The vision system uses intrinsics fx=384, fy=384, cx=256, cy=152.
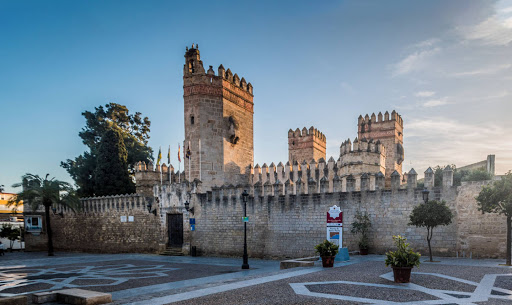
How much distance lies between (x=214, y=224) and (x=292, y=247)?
221 inches

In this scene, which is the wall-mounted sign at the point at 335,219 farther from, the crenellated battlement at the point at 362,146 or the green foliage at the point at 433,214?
the crenellated battlement at the point at 362,146

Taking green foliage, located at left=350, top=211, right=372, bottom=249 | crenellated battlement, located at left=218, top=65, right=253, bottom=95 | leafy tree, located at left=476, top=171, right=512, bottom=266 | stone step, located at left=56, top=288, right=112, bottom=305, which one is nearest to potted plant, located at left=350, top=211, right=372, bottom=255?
green foliage, located at left=350, top=211, right=372, bottom=249

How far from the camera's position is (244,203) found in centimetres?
1853

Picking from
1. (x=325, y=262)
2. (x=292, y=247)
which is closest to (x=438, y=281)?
(x=325, y=262)

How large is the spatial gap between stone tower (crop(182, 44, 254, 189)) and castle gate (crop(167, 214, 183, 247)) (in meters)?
3.23

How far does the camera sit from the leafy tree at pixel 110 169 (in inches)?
1458

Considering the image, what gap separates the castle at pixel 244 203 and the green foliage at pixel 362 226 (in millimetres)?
239

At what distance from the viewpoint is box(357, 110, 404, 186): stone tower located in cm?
3994

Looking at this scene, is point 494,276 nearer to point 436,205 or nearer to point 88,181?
point 436,205

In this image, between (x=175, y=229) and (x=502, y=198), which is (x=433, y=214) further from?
(x=175, y=229)

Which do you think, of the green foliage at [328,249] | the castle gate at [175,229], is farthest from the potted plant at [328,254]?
the castle gate at [175,229]

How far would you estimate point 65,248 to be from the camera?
112ft

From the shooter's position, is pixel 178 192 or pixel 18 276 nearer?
pixel 18 276

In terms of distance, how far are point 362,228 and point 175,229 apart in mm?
13120
